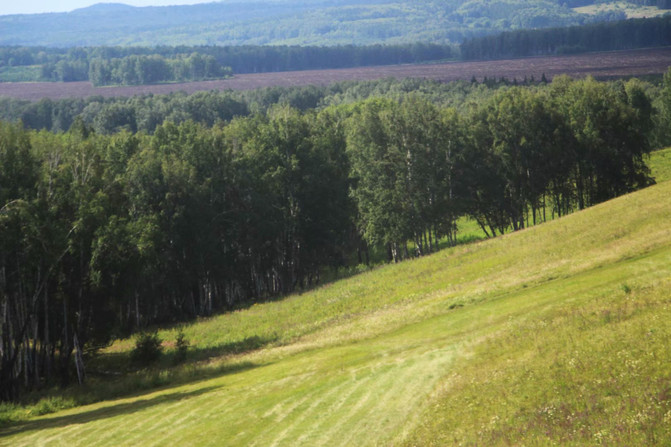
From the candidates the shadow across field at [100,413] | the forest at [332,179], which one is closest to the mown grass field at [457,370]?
the shadow across field at [100,413]

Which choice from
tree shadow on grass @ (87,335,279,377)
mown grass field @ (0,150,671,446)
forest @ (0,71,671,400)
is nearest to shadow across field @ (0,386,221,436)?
mown grass field @ (0,150,671,446)

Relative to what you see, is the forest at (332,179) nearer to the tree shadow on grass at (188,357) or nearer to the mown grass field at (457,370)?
the tree shadow on grass at (188,357)

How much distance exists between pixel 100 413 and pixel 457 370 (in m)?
18.8

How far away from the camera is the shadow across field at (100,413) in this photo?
33000mm

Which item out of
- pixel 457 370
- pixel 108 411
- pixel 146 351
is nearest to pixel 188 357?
pixel 146 351

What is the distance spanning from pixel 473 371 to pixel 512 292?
1673 cm

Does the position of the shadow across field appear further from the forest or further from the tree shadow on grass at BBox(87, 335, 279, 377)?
the forest

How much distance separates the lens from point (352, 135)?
282 feet

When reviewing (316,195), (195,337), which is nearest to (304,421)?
(195,337)

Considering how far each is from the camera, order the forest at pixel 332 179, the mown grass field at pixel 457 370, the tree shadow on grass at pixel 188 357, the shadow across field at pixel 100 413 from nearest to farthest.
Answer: the mown grass field at pixel 457 370 → the shadow across field at pixel 100 413 → the tree shadow on grass at pixel 188 357 → the forest at pixel 332 179

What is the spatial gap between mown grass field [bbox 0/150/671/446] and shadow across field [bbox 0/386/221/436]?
18 centimetres

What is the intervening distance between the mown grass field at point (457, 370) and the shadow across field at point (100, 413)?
0.18m

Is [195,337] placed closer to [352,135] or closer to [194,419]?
[194,419]

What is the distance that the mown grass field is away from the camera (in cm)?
2047
